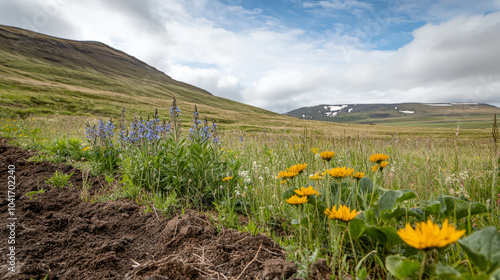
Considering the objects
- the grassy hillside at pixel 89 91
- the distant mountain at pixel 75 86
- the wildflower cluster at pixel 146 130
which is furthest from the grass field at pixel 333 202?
the distant mountain at pixel 75 86

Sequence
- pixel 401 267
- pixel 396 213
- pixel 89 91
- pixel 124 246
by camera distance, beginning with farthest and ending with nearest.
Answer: pixel 89 91 < pixel 124 246 < pixel 396 213 < pixel 401 267

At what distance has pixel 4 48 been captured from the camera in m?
92.8

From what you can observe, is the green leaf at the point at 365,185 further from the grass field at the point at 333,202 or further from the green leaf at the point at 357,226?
the green leaf at the point at 357,226

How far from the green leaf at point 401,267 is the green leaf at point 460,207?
0.86 meters

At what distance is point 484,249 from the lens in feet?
3.61

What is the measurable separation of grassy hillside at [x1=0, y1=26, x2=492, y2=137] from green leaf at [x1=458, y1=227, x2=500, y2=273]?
26.1 metres

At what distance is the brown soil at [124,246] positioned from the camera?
175 centimetres

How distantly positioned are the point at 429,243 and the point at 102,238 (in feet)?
8.64

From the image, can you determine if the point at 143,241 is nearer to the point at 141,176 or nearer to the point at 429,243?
the point at 141,176

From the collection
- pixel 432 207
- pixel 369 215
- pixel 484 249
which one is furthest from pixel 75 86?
pixel 484 249

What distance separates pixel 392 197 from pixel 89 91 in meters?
64.5

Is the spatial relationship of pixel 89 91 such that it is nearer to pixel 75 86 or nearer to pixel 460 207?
pixel 75 86

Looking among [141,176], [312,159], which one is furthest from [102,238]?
[312,159]

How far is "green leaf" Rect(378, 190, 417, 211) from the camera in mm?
1833
